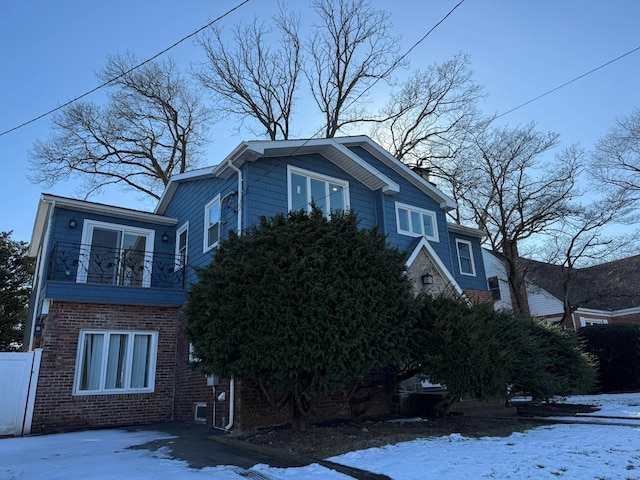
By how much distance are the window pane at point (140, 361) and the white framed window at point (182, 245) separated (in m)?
2.42

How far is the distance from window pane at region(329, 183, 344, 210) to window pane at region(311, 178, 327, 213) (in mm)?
228

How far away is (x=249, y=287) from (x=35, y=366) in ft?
19.6

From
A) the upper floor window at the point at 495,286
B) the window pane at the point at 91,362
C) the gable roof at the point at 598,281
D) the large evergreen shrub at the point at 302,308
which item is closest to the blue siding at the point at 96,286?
the window pane at the point at 91,362

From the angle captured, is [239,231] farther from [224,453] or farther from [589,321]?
[589,321]

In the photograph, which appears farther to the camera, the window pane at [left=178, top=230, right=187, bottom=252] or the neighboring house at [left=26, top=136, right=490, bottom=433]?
the window pane at [left=178, top=230, right=187, bottom=252]

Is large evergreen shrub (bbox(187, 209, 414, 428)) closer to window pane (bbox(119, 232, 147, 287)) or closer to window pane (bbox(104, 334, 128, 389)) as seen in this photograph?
window pane (bbox(104, 334, 128, 389))

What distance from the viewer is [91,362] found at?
10.7m

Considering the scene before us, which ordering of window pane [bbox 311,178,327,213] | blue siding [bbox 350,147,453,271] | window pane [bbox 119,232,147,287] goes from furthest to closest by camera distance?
blue siding [bbox 350,147,453,271]
window pane [bbox 119,232,147,287]
window pane [bbox 311,178,327,213]

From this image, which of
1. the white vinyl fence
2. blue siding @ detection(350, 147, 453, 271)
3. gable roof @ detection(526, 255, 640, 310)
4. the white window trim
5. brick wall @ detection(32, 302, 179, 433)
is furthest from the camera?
gable roof @ detection(526, 255, 640, 310)

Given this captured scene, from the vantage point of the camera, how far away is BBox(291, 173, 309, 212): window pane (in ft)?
38.3

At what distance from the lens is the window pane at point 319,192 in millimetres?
12258

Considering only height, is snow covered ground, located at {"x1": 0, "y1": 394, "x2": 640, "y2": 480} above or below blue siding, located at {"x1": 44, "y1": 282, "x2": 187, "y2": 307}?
below

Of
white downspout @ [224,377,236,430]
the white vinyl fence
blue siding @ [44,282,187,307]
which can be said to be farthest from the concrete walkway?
blue siding @ [44,282,187,307]

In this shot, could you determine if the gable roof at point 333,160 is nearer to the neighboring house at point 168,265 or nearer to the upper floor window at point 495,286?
the neighboring house at point 168,265
